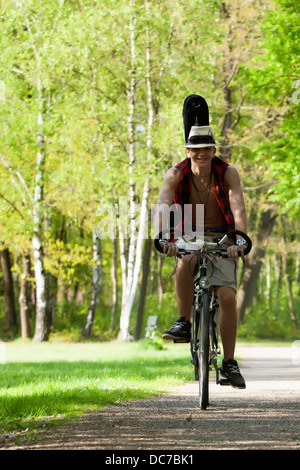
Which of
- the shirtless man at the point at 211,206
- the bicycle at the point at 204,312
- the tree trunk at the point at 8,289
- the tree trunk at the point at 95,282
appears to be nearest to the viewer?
the bicycle at the point at 204,312

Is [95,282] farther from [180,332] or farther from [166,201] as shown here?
[166,201]

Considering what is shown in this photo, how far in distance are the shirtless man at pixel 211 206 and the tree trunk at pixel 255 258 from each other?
2641 cm

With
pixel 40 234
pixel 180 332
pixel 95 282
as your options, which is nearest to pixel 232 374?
pixel 180 332

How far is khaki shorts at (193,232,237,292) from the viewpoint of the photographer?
7188 millimetres

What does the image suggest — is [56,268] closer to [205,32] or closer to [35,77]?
[35,77]

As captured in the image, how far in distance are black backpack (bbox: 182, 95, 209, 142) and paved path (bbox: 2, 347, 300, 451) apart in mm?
2494

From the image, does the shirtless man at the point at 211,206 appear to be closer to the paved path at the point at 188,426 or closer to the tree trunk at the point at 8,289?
the paved path at the point at 188,426

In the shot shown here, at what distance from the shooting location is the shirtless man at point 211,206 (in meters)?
7.09

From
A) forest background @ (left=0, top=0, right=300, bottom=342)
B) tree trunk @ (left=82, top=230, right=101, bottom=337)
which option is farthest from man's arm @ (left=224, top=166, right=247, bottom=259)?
tree trunk @ (left=82, top=230, right=101, bottom=337)

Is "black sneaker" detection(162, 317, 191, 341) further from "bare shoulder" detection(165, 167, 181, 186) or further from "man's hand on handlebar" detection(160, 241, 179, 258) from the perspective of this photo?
"bare shoulder" detection(165, 167, 181, 186)

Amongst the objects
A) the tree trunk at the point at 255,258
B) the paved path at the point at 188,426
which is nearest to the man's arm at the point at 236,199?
the paved path at the point at 188,426

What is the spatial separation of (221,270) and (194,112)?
1426mm

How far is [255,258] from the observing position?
34250 millimetres

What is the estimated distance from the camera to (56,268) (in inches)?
1224
